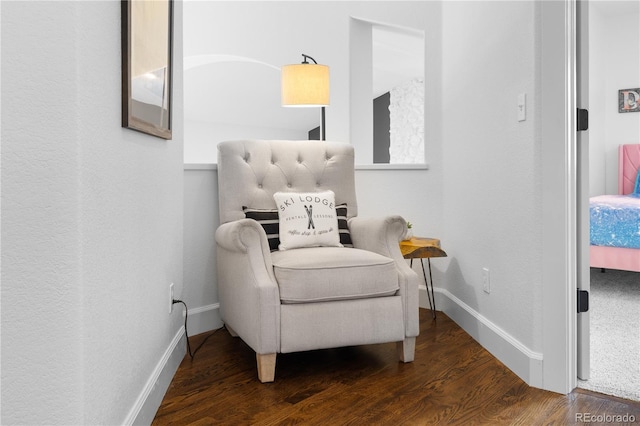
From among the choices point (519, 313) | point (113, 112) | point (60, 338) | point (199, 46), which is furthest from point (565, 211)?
point (199, 46)

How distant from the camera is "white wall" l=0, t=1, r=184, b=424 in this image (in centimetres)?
101

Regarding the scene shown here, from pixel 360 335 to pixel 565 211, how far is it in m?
0.92

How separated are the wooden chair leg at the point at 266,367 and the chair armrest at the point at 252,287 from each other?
0.10 feet

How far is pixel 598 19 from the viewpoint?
5.35m

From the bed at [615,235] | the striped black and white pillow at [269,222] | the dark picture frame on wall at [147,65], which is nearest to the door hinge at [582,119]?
the striped black and white pillow at [269,222]

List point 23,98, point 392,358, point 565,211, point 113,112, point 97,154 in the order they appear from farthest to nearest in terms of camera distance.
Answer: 1. point 392,358
2. point 565,211
3. point 113,112
4. point 97,154
5. point 23,98

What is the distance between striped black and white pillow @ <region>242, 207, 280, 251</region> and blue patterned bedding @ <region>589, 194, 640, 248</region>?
2382 mm

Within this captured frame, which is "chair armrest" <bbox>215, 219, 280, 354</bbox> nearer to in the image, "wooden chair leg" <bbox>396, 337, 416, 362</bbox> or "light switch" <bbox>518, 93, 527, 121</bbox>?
"wooden chair leg" <bbox>396, 337, 416, 362</bbox>

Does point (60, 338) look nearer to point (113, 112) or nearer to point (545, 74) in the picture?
point (113, 112)

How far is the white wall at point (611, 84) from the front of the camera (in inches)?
210

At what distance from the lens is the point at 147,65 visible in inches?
63.2

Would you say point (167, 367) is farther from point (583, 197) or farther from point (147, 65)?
point (583, 197)

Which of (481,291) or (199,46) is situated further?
(199,46)

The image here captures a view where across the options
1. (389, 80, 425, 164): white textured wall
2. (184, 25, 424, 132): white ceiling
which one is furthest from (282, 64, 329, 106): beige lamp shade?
(389, 80, 425, 164): white textured wall
